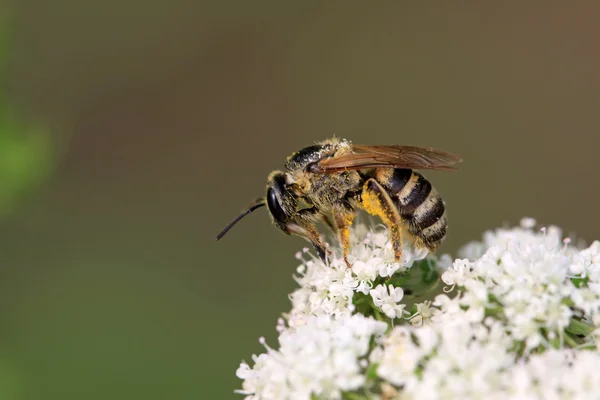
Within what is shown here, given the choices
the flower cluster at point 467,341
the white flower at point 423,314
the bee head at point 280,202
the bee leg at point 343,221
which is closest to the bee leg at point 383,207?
the bee leg at point 343,221

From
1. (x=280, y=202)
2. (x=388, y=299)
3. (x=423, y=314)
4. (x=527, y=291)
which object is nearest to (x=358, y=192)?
(x=280, y=202)

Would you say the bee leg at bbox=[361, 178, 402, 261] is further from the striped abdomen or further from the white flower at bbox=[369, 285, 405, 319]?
the white flower at bbox=[369, 285, 405, 319]

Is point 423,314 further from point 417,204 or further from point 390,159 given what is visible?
point 390,159

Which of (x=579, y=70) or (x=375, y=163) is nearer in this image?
(x=375, y=163)

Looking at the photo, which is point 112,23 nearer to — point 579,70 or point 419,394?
point 579,70

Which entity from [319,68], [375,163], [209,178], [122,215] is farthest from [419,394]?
[319,68]
